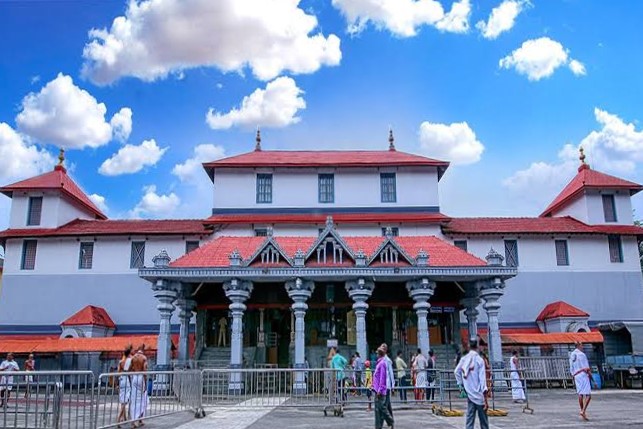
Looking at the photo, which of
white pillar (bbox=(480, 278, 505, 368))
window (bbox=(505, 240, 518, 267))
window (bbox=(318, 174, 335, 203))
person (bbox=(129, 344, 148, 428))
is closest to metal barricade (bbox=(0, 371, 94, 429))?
person (bbox=(129, 344, 148, 428))

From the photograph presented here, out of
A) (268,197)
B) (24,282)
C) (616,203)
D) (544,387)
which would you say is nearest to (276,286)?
(268,197)

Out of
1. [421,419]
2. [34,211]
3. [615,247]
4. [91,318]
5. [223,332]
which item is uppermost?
[34,211]

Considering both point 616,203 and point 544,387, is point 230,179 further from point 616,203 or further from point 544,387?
point 616,203

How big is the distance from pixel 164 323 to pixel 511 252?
2205cm

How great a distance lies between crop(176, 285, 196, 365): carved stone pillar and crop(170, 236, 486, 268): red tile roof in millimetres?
1549

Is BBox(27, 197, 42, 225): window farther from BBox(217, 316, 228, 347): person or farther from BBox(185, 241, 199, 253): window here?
BBox(217, 316, 228, 347): person

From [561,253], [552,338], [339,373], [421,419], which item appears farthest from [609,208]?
[421,419]

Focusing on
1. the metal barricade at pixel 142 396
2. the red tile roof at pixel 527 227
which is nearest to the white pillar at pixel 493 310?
the red tile roof at pixel 527 227

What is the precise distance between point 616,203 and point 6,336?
125 feet

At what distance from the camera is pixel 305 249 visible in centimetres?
2680

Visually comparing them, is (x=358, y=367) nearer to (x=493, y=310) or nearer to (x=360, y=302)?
(x=360, y=302)

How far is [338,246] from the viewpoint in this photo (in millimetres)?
24797

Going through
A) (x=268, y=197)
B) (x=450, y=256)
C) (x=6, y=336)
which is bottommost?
(x=6, y=336)

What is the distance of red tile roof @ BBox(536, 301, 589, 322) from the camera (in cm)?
3303
